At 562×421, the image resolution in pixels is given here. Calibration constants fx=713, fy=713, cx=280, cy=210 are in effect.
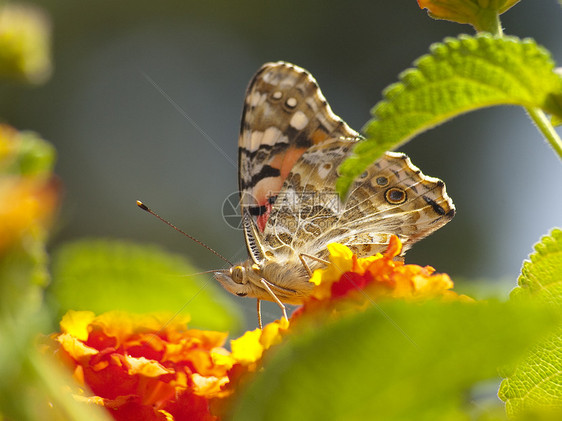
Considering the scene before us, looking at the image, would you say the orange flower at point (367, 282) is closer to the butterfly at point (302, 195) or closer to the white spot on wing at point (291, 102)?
the butterfly at point (302, 195)

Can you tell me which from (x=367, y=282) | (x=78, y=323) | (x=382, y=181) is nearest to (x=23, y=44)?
(x=78, y=323)

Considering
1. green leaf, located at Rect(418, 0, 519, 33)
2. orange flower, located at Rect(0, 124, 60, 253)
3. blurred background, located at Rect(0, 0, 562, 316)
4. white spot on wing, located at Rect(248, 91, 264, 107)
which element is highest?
green leaf, located at Rect(418, 0, 519, 33)

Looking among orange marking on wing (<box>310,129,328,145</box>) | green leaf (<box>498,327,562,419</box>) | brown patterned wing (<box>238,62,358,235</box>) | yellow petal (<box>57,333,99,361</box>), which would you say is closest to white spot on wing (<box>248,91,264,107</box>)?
brown patterned wing (<box>238,62,358,235</box>)

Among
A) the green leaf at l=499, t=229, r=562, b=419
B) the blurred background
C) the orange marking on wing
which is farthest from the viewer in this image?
the blurred background

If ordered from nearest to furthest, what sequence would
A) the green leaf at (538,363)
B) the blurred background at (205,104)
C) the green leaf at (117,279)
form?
1. the green leaf at (117,279)
2. the green leaf at (538,363)
3. the blurred background at (205,104)

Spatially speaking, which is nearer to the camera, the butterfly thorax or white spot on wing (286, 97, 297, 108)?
the butterfly thorax

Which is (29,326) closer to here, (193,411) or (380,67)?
(193,411)

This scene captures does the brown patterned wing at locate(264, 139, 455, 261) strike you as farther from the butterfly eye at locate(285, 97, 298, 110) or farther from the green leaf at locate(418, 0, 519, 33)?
the green leaf at locate(418, 0, 519, 33)

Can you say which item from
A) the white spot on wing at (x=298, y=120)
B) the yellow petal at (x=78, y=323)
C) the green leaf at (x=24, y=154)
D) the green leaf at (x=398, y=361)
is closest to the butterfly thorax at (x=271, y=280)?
the white spot on wing at (x=298, y=120)
